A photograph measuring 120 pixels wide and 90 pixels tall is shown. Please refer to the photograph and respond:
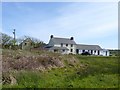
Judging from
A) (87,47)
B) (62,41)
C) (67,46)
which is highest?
(62,41)

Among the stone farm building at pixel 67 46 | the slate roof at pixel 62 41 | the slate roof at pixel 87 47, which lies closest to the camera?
the stone farm building at pixel 67 46

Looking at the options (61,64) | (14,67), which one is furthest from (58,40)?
(14,67)

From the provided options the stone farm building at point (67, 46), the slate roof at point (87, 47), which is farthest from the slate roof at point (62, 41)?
the slate roof at point (87, 47)

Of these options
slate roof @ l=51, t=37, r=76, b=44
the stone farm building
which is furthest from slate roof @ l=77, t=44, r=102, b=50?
slate roof @ l=51, t=37, r=76, b=44

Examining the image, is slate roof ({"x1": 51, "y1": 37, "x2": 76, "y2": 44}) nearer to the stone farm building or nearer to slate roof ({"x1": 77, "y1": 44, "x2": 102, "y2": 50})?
the stone farm building

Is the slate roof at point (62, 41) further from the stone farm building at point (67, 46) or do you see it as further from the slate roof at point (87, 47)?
the slate roof at point (87, 47)

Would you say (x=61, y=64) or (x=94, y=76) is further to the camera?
(x=61, y=64)

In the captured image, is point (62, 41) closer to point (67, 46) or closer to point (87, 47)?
point (67, 46)

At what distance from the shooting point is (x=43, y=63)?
22.6 m

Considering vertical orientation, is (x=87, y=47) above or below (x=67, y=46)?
below

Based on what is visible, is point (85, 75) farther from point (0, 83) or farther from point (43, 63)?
point (0, 83)

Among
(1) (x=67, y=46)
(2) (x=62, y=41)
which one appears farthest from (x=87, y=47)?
(2) (x=62, y=41)

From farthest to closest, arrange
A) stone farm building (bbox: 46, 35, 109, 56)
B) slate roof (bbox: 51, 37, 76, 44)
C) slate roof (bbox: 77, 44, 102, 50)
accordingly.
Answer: slate roof (bbox: 77, 44, 102, 50)
slate roof (bbox: 51, 37, 76, 44)
stone farm building (bbox: 46, 35, 109, 56)

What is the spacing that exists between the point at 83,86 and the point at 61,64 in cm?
918
